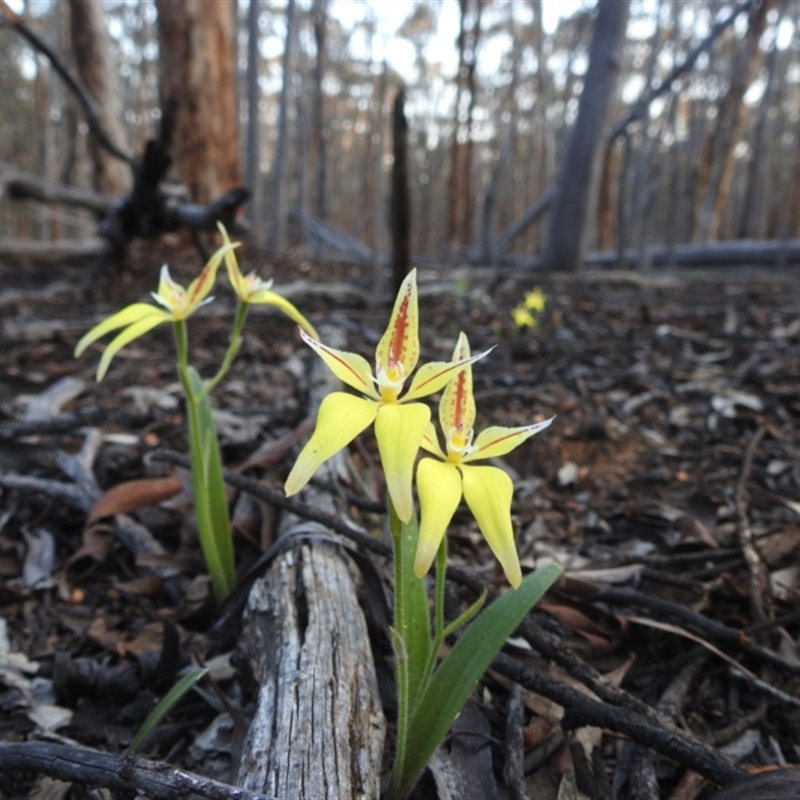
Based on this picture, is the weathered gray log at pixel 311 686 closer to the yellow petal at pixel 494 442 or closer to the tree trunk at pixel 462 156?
the yellow petal at pixel 494 442

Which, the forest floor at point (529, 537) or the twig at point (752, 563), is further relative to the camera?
the twig at point (752, 563)

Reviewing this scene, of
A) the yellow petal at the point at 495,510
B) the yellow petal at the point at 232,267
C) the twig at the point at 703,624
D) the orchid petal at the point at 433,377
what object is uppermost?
the yellow petal at the point at 232,267

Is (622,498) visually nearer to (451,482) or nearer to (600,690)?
(600,690)

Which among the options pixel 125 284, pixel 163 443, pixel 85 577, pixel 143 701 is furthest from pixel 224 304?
pixel 143 701

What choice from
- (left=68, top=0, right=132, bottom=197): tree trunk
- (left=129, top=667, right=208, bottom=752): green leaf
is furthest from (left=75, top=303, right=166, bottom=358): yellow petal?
(left=68, top=0, right=132, bottom=197): tree trunk

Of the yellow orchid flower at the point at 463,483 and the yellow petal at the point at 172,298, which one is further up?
the yellow petal at the point at 172,298

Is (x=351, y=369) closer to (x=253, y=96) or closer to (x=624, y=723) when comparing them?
(x=624, y=723)

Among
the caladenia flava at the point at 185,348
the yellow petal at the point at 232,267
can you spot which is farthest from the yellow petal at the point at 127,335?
the yellow petal at the point at 232,267

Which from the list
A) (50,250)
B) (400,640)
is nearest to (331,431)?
(400,640)
